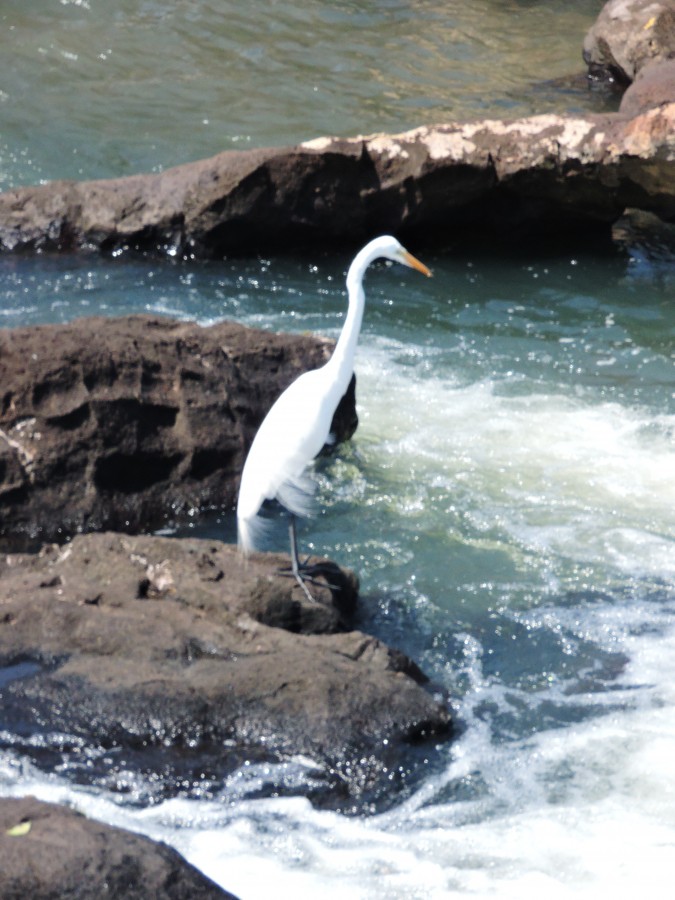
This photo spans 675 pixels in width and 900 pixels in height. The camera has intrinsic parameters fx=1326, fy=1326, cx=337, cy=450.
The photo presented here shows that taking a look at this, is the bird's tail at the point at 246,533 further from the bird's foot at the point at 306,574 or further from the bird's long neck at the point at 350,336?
the bird's long neck at the point at 350,336

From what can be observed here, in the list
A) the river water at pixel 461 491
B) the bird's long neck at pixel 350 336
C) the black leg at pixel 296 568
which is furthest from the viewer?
the bird's long neck at pixel 350 336

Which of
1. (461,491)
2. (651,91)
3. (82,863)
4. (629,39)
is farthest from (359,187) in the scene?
(82,863)

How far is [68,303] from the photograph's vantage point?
834 cm

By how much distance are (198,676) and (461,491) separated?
8.23 ft

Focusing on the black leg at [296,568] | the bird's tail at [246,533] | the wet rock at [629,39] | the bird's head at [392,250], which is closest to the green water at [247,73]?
the wet rock at [629,39]

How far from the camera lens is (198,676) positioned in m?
4.14

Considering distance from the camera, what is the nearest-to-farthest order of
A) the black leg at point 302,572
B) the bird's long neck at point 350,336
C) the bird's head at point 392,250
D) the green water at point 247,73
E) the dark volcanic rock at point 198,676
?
1. the dark volcanic rock at point 198,676
2. the black leg at point 302,572
3. the bird's long neck at point 350,336
4. the bird's head at point 392,250
5. the green water at point 247,73

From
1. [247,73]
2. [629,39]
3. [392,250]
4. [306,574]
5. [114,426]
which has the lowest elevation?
[306,574]

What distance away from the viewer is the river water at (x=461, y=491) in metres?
3.86

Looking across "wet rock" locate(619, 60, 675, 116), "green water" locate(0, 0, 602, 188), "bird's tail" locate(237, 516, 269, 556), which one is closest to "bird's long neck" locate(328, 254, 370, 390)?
"bird's tail" locate(237, 516, 269, 556)

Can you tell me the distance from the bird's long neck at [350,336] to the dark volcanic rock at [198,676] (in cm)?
106

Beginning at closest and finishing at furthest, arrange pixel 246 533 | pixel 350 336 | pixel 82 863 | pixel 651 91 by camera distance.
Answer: pixel 82 863
pixel 246 533
pixel 350 336
pixel 651 91

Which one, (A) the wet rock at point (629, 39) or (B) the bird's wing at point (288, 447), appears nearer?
(B) the bird's wing at point (288, 447)

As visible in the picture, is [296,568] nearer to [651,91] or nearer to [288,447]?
[288,447]
